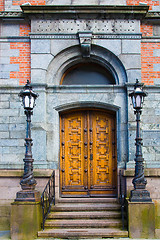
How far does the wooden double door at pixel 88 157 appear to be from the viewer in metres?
8.51

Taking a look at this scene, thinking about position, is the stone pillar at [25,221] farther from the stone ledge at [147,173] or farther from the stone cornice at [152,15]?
the stone cornice at [152,15]

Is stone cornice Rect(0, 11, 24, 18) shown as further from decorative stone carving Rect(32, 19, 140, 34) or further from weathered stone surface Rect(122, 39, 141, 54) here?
weathered stone surface Rect(122, 39, 141, 54)

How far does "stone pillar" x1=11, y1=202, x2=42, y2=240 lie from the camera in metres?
6.69

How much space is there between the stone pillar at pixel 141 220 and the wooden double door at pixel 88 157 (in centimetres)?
170

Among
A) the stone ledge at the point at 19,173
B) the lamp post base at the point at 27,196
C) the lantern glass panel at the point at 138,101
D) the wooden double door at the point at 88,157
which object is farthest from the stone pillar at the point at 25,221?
the lantern glass panel at the point at 138,101

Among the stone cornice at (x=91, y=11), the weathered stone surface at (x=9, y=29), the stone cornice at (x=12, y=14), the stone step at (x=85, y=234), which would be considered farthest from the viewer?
the weathered stone surface at (x=9, y=29)

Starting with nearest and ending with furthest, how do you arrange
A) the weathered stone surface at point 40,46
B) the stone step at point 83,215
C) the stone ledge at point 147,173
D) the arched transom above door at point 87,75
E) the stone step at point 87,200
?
the stone step at point 83,215, the stone ledge at point 147,173, the stone step at point 87,200, the weathered stone surface at point 40,46, the arched transom above door at point 87,75

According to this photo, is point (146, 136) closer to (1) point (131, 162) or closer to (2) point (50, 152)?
(1) point (131, 162)

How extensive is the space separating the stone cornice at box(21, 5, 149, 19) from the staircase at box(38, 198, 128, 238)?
5.38 m

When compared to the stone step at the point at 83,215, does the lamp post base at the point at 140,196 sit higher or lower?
higher

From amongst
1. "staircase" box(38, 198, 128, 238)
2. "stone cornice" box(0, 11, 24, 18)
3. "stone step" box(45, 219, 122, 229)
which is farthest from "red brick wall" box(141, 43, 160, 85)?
"stone step" box(45, 219, 122, 229)

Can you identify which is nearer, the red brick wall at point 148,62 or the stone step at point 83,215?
the stone step at point 83,215

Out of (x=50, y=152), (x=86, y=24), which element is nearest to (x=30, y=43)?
(x=86, y=24)

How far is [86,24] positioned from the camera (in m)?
8.64
